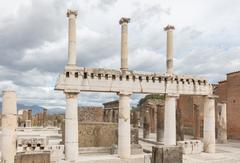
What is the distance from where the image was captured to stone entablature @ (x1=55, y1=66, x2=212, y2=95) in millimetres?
15305

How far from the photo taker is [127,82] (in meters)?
16.7

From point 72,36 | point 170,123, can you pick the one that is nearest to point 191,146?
point 170,123

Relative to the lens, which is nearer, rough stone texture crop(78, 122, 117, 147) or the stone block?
the stone block

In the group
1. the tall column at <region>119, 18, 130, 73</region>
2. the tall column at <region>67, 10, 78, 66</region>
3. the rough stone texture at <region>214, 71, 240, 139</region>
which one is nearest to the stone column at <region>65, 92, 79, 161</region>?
the tall column at <region>67, 10, 78, 66</region>

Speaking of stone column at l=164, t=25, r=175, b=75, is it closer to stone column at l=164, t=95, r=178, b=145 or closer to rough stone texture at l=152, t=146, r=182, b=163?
stone column at l=164, t=95, r=178, b=145

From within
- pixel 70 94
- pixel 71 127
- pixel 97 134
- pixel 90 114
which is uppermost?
pixel 70 94

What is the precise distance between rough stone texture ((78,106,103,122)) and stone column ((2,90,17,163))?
25378 millimetres

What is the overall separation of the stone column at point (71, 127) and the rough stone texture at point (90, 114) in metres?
22.7

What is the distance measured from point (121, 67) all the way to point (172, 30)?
4.18 m

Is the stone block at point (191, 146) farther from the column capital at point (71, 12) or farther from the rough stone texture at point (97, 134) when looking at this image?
the column capital at point (71, 12)

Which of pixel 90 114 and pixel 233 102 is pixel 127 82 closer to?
pixel 233 102

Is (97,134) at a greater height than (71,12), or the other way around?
(71,12)

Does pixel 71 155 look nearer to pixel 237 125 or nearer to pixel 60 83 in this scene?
pixel 60 83

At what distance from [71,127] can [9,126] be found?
3.52 m
